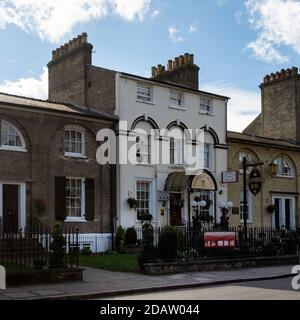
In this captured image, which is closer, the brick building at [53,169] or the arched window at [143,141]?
the brick building at [53,169]

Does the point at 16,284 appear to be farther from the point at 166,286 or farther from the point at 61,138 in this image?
the point at 61,138

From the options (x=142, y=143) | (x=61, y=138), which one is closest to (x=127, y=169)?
(x=142, y=143)

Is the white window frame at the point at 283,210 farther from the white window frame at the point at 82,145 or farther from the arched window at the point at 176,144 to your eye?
the white window frame at the point at 82,145

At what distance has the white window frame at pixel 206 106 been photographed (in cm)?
3203

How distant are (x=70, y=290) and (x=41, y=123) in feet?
38.7

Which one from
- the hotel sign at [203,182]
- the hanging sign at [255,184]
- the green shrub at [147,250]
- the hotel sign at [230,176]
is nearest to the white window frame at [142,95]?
the hotel sign at [203,182]

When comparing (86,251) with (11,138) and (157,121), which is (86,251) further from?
(157,121)

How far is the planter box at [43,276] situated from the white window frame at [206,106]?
17.5 metres

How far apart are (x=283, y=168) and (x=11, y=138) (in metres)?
19.8

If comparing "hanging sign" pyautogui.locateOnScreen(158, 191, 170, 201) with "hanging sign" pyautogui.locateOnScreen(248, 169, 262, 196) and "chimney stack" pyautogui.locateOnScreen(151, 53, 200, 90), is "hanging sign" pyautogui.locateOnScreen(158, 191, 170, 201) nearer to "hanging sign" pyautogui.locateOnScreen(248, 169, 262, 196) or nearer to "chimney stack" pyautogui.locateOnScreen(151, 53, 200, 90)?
"hanging sign" pyautogui.locateOnScreen(248, 169, 262, 196)

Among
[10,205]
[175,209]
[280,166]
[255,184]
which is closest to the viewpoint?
[10,205]

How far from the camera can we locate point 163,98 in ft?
98.5

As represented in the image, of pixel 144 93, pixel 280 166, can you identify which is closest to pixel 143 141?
pixel 144 93

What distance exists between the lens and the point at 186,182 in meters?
29.0
